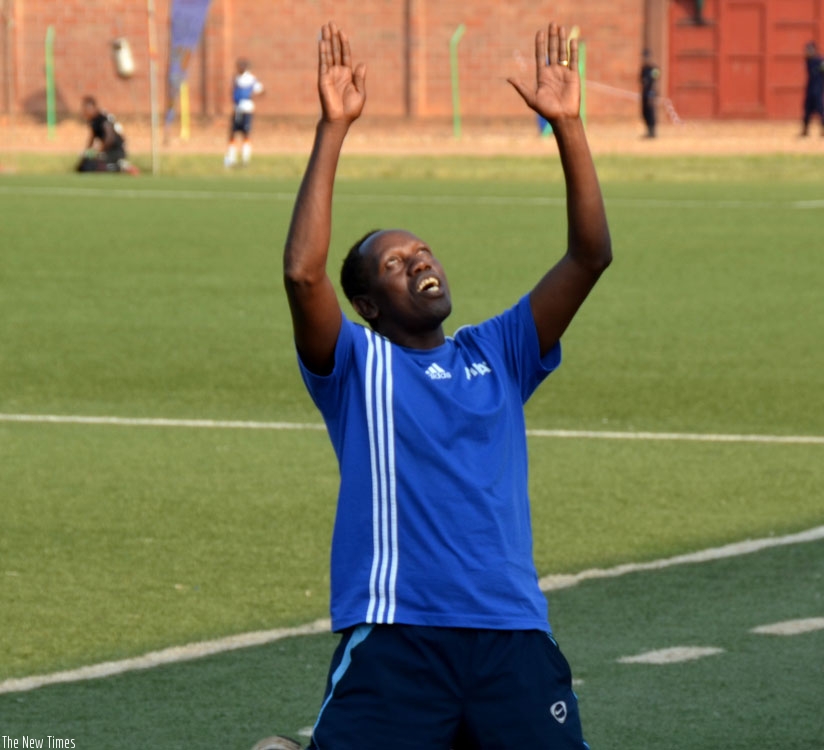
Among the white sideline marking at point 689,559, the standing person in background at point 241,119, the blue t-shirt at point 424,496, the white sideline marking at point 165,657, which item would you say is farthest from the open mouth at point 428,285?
the standing person in background at point 241,119

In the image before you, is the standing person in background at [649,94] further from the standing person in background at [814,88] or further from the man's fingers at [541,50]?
the man's fingers at [541,50]

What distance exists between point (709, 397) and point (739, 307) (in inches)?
177

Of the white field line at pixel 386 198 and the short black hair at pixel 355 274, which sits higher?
the short black hair at pixel 355 274

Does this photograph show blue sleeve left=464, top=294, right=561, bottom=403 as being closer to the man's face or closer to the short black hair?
the man's face

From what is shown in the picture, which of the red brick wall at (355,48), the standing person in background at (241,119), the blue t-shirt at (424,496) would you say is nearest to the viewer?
the blue t-shirt at (424,496)

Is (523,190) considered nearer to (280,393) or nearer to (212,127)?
(280,393)

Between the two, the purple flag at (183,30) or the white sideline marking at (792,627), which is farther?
the purple flag at (183,30)

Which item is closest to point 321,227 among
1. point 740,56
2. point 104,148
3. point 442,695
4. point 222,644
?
point 442,695

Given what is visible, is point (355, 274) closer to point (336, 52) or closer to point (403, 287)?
point (403, 287)

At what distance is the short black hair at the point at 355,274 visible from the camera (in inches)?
177

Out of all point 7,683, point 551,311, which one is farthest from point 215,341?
point 551,311

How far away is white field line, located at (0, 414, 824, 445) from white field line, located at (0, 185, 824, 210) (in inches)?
627

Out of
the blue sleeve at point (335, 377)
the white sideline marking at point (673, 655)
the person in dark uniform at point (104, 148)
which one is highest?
the blue sleeve at point (335, 377)

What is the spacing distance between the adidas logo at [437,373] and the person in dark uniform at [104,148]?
32.5m
